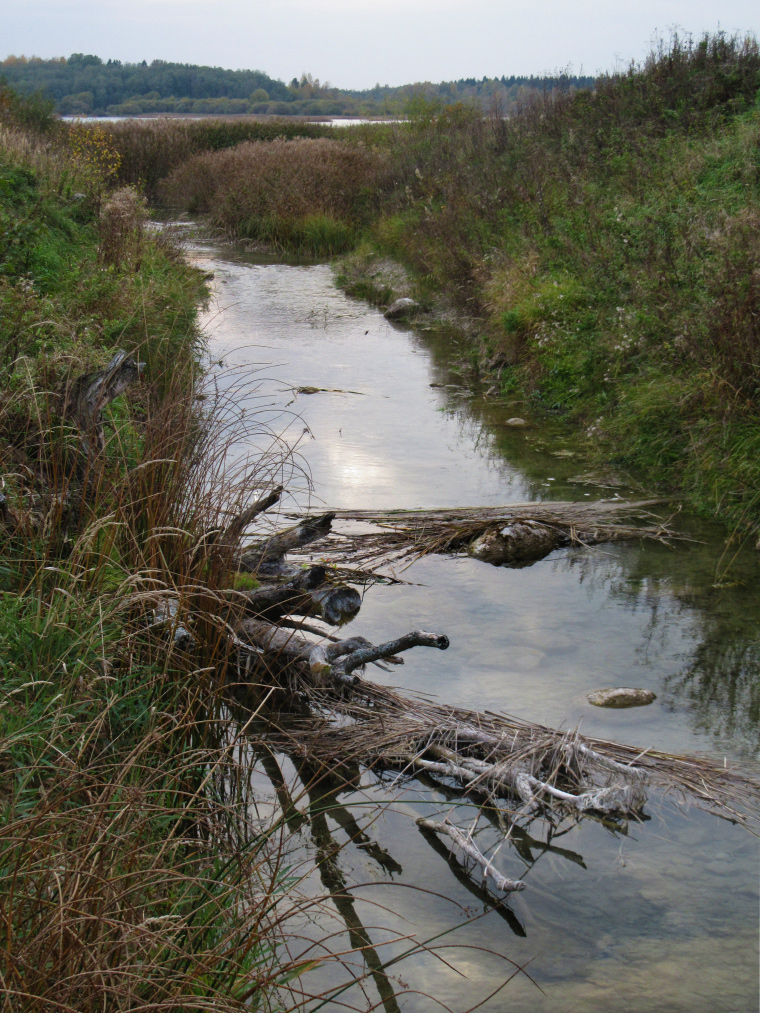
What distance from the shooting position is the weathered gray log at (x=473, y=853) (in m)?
2.51

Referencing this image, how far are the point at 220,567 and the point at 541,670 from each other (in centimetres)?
162

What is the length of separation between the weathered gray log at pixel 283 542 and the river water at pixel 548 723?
1.04 feet

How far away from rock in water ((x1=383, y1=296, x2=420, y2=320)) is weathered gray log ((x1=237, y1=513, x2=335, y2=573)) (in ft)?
28.3

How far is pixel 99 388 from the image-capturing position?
394 centimetres

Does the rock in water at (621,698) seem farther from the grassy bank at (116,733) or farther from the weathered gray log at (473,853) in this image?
the grassy bank at (116,733)

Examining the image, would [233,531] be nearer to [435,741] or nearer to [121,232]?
[435,741]

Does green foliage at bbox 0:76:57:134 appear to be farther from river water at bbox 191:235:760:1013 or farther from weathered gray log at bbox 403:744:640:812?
weathered gray log at bbox 403:744:640:812

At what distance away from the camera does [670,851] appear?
287 cm

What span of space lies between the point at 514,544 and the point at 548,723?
5.90 feet

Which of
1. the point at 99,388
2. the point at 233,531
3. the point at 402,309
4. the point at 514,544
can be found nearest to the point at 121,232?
the point at 402,309

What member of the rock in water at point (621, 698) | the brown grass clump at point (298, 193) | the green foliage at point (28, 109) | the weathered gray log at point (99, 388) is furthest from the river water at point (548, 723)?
the green foliage at point (28, 109)

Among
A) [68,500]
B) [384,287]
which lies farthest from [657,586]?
[384,287]

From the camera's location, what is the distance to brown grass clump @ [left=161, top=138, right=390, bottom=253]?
16.9 m

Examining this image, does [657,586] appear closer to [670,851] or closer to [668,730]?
[668,730]
